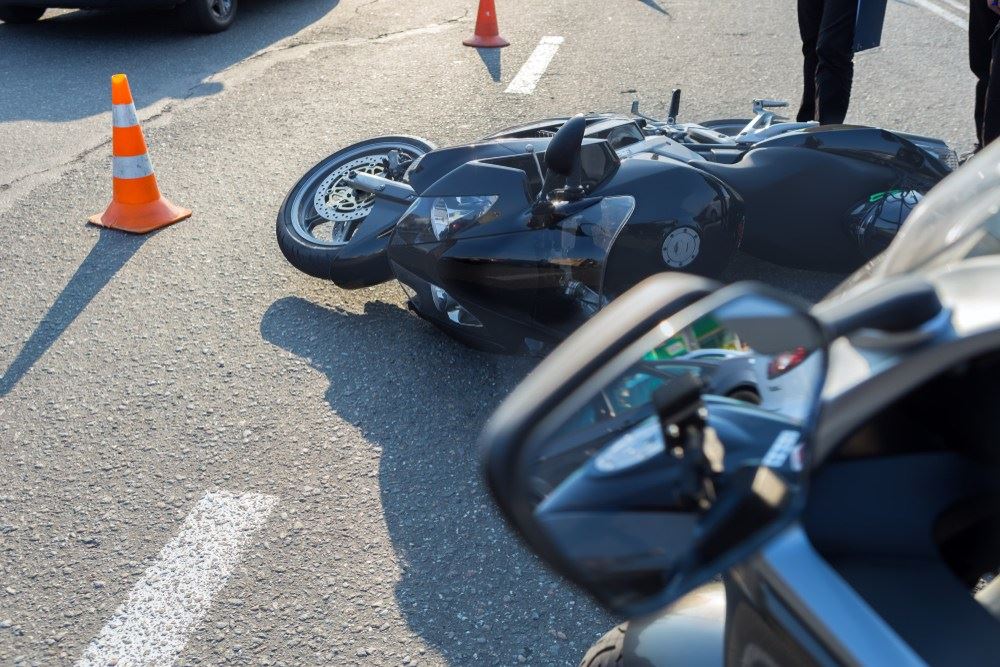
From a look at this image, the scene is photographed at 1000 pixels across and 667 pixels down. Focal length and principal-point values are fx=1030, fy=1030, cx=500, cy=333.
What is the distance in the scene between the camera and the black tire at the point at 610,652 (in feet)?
5.85

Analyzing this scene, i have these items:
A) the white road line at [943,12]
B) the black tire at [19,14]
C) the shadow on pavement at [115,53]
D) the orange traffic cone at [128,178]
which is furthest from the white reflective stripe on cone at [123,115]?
the white road line at [943,12]

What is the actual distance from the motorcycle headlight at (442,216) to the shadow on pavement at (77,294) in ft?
5.03

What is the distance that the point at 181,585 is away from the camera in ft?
9.34

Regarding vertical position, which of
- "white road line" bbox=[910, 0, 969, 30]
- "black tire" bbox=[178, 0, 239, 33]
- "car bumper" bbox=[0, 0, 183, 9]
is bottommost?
"white road line" bbox=[910, 0, 969, 30]

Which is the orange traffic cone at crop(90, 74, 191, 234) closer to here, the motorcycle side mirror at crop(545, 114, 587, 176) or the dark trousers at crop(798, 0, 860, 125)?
the motorcycle side mirror at crop(545, 114, 587, 176)

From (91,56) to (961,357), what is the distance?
26.7 ft

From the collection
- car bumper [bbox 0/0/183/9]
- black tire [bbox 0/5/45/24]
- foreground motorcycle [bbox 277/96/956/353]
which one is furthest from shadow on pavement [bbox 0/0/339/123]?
foreground motorcycle [bbox 277/96/956/353]

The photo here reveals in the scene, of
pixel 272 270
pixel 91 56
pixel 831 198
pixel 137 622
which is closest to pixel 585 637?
pixel 137 622

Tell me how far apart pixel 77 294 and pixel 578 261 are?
230cm

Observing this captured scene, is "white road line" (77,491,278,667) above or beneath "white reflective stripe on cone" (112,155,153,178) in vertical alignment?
beneath

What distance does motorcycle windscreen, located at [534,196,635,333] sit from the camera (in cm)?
345

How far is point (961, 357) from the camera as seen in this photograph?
118 centimetres

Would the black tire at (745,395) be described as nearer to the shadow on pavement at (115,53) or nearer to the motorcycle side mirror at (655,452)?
the motorcycle side mirror at (655,452)

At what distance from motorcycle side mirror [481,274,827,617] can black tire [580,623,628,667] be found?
668mm
